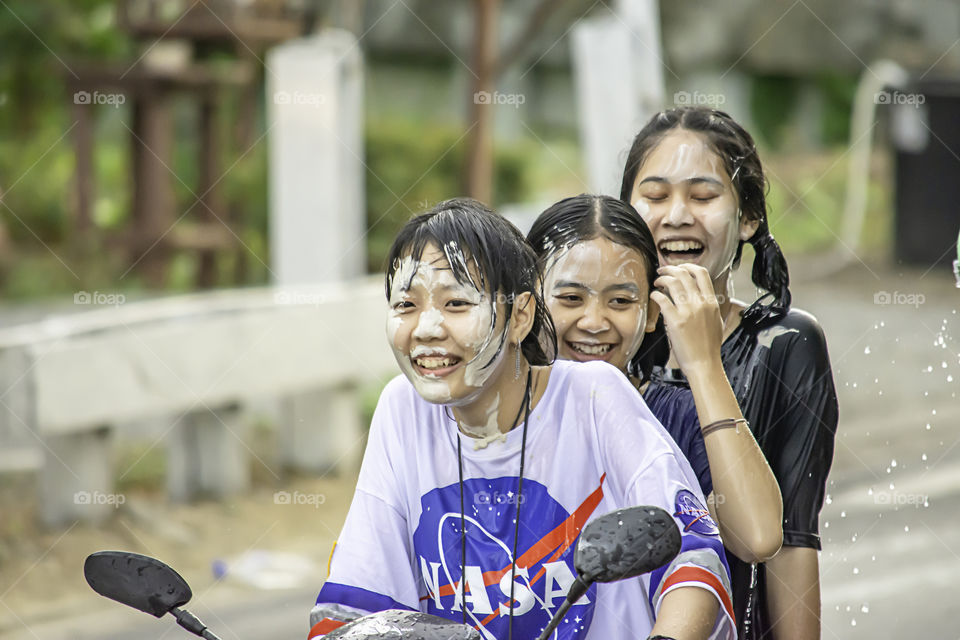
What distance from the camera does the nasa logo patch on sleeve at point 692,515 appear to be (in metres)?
1.82

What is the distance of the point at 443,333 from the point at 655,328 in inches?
26.8

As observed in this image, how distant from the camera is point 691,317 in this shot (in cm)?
213

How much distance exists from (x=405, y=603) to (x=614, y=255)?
76 centimetres

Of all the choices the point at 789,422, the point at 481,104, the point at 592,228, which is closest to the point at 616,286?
the point at 592,228

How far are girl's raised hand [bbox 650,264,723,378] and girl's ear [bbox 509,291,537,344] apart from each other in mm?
298

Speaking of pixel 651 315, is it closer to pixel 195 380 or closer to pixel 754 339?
pixel 754 339

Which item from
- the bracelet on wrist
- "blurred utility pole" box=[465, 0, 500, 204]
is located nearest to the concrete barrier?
"blurred utility pole" box=[465, 0, 500, 204]

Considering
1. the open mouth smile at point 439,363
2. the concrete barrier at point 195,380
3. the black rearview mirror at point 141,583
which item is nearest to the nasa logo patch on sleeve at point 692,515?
the open mouth smile at point 439,363

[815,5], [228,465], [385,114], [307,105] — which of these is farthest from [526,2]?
[228,465]

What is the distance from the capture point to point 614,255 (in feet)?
7.30

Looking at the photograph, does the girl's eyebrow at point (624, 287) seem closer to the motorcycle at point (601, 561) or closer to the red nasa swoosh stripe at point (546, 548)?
the red nasa swoosh stripe at point (546, 548)

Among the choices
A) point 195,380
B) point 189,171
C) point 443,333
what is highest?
point 189,171

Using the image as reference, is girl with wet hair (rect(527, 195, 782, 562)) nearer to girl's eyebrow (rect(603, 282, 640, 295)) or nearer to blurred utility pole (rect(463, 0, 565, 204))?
girl's eyebrow (rect(603, 282, 640, 295))

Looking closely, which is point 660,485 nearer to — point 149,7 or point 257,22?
point 257,22
